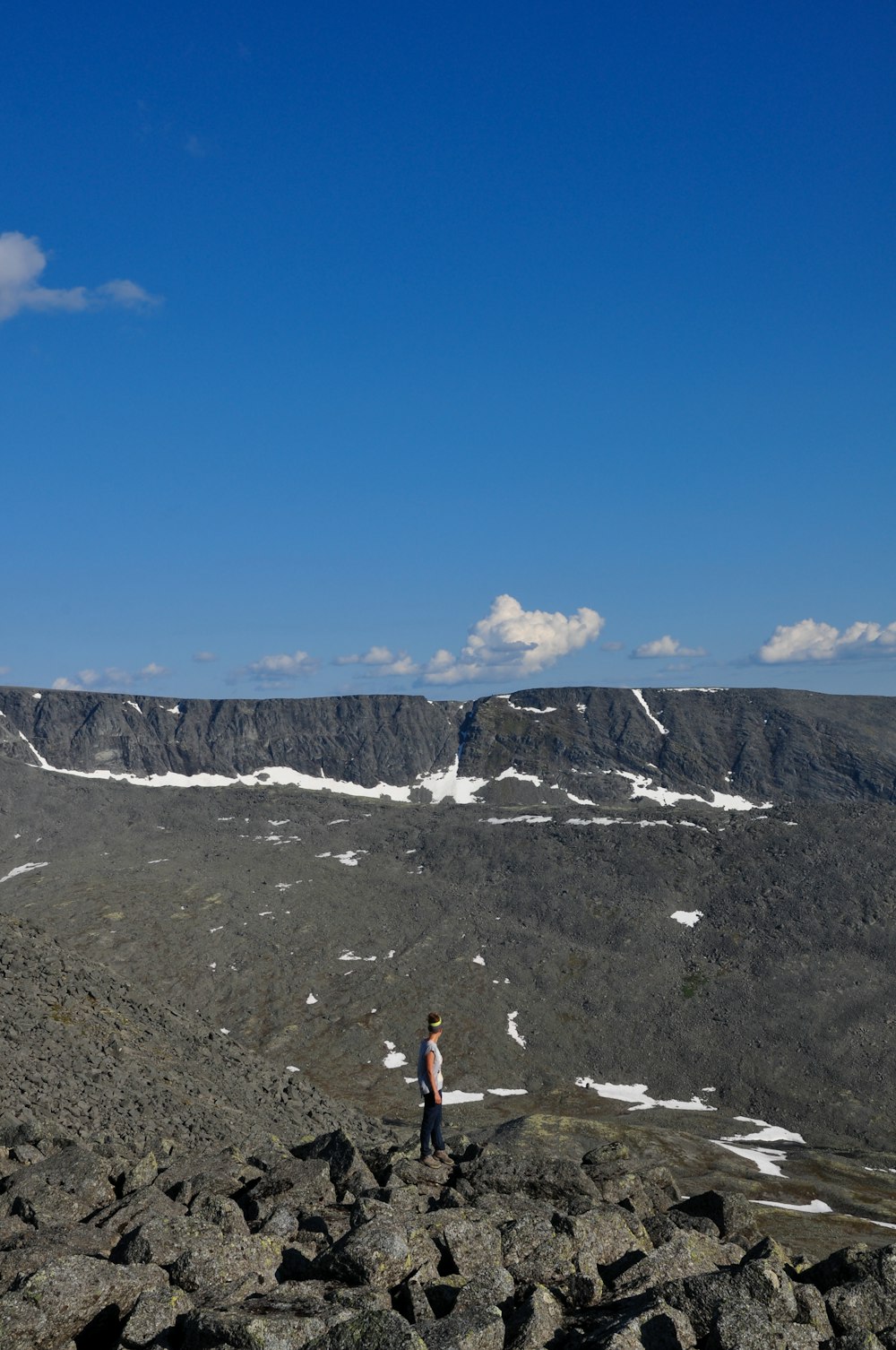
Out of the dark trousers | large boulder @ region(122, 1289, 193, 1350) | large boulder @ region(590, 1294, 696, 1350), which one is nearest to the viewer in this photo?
large boulder @ region(590, 1294, 696, 1350)

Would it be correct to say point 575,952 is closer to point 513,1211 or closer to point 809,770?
point 513,1211

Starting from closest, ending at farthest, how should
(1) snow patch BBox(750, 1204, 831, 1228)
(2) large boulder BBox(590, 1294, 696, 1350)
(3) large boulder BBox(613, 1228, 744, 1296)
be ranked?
(2) large boulder BBox(590, 1294, 696, 1350) → (3) large boulder BBox(613, 1228, 744, 1296) → (1) snow patch BBox(750, 1204, 831, 1228)

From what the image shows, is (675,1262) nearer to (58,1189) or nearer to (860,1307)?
(860,1307)

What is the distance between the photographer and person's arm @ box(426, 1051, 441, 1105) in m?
26.1

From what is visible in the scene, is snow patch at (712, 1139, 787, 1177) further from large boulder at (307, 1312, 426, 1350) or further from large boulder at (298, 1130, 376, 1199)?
large boulder at (307, 1312, 426, 1350)

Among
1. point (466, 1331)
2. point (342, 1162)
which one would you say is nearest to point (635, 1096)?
point (342, 1162)

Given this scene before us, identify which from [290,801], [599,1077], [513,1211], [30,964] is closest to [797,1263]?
[513,1211]

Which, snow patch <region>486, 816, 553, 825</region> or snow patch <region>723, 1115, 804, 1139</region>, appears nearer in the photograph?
snow patch <region>723, 1115, 804, 1139</region>

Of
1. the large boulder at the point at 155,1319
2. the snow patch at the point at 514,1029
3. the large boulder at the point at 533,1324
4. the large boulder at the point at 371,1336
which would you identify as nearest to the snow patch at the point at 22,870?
the snow patch at the point at 514,1029

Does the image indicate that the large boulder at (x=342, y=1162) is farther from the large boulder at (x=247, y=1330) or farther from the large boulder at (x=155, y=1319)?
the large boulder at (x=247, y=1330)

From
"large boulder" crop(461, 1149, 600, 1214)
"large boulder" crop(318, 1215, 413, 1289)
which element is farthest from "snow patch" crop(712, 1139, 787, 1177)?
"large boulder" crop(318, 1215, 413, 1289)

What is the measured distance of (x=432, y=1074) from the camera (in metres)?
26.3

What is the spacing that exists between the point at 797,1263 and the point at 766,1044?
71462 millimetres

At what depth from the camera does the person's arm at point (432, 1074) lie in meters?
26.1
